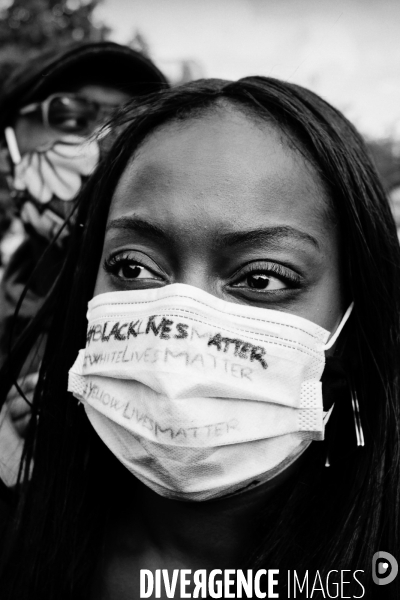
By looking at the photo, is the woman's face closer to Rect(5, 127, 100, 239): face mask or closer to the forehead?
the forehead

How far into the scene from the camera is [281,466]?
1.82 metres

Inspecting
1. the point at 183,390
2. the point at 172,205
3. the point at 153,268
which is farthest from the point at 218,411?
the point at 172,205

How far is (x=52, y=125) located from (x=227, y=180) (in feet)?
6.63

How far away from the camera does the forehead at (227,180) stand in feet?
6.02

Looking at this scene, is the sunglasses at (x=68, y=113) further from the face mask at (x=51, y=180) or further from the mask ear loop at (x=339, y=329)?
the mask ear loop at (x=339, y=329)

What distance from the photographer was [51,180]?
332cm

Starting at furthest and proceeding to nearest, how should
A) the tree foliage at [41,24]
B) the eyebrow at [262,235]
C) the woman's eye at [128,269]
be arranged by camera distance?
1. the tree foliage at [41,24]
2. the woman's eye at [128,269]
3. the eyebrow at [262,235]

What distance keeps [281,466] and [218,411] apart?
287 millimetres

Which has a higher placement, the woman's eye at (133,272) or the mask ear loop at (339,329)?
the woman's eye at (133,272)

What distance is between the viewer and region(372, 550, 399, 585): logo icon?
1782 millimetres

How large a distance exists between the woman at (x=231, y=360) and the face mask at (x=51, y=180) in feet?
3.72

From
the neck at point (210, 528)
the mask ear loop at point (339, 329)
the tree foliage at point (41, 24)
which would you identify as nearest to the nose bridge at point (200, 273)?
the mask ear loop at point (339, 329)

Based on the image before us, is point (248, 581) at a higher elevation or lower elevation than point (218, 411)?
lower

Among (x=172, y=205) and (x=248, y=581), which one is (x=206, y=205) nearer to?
(x=172, y=205)
